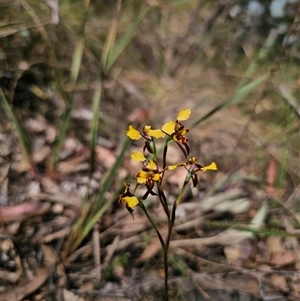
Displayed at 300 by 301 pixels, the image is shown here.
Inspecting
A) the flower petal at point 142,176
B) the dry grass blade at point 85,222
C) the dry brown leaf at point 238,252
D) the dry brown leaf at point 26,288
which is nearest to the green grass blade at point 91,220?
the dry grass blade at point 85,222

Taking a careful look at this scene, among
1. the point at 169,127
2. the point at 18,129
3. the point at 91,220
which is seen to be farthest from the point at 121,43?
the point at 169,127

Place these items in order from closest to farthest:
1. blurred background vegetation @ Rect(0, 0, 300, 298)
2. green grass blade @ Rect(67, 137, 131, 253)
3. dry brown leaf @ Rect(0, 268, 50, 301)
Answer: dry brown leaf @ Rect(0, 268, 50, 301) < green grass blade @ Rect(67, 137, 131, 253) < blurred background vegetation @ Rect(0, 0, 300, 298)

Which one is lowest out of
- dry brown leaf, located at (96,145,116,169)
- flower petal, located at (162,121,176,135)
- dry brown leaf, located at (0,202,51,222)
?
flower petal, located at (162,121,176,135)

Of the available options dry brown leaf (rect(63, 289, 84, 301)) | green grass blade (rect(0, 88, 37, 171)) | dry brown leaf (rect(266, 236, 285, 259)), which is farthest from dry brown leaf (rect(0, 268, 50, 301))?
dry brown leaf (rect(266, 236, 285, 259))

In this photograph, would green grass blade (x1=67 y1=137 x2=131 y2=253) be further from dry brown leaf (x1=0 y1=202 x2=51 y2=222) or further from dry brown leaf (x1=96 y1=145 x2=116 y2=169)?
dry brown leaf (x1=96 y1=145 x2=116 y2=169)

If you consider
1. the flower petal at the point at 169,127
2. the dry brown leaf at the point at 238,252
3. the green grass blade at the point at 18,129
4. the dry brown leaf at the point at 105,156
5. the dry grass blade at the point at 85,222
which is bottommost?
the flower petal at the point at 169,127

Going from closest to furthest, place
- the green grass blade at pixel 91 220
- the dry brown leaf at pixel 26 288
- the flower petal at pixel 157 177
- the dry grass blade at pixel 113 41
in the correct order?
the flower petal at pixel 157 177 < the dry brown leaf at pixel 26 288 < the green grass blade at pixel 91 220 < the dry grass blade at pixel 113 41

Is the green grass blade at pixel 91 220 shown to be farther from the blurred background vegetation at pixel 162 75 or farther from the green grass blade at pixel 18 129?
the green grass blade at pixel 18 129

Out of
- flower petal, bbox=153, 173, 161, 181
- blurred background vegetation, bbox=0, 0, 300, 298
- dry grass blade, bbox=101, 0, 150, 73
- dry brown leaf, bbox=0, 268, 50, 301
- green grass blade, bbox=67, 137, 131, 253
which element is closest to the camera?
flower petal, bbox=153, 173, 161, 181
